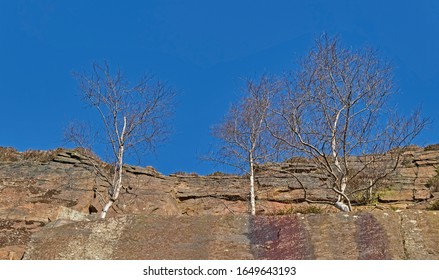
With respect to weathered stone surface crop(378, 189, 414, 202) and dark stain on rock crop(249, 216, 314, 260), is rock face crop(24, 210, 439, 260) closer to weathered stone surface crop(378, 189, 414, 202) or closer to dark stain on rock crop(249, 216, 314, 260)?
dark stain on rock crop(249, 216, 314, 260)

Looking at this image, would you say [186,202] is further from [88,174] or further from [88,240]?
[88,240]

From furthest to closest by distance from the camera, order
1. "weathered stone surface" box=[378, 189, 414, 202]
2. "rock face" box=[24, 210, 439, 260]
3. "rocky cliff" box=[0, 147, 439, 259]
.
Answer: "weathered stone surface" box=[378, 189, 414, 202]
"rocky cliff" box=[0, 147, 439, 259]
"rock face" box=[24, 210, 439, 260]

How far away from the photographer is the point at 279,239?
8.98m

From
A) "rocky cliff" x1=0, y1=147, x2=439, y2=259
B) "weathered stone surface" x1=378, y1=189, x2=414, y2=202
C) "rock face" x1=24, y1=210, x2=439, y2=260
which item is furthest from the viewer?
"weathered stone surface" x1=378, y1=189, x2=414, y2=202

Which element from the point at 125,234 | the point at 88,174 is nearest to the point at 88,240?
the point at 125,234

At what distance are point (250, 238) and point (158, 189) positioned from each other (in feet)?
71.2

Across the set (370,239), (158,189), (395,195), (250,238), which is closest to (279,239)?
(250,238)

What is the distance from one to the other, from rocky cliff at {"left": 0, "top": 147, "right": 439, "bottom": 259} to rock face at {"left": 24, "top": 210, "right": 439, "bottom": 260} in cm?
1562

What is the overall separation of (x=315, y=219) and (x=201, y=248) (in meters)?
2.01

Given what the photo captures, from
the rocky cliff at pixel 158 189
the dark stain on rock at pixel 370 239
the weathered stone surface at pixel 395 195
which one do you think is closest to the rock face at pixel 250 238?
the dark stain on rock at pixel 370 239

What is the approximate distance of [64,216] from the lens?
11.2m

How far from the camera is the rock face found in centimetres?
854

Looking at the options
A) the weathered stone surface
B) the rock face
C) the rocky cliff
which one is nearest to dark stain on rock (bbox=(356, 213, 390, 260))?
the rock face
